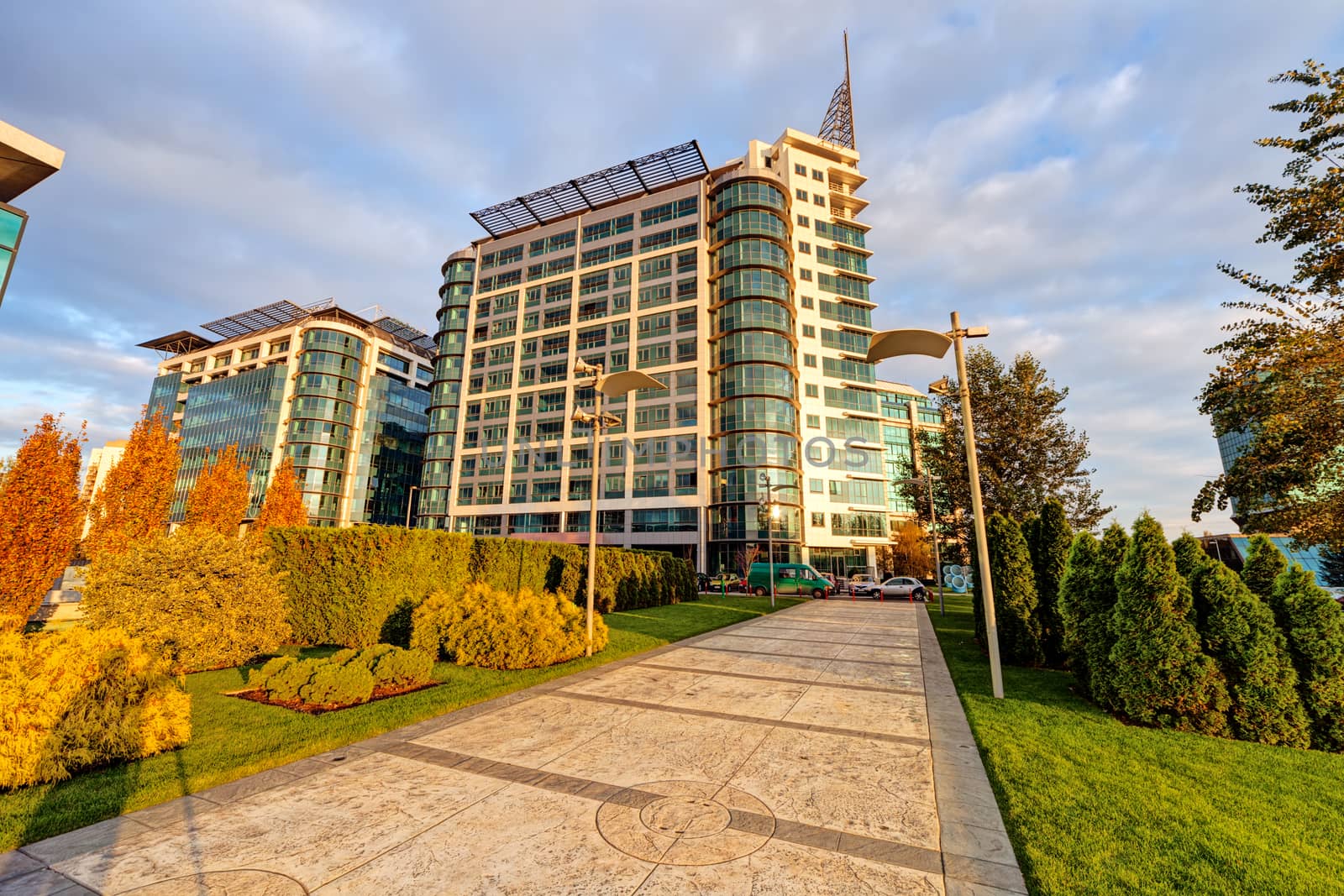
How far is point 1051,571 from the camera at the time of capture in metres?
12.1

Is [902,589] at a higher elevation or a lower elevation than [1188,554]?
lower

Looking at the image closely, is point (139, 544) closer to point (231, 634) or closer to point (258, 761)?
point (231, 634)

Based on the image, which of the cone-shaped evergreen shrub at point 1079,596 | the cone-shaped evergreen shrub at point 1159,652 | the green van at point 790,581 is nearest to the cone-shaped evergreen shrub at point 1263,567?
the cone-shaped evergreen shrub at point 1159,652

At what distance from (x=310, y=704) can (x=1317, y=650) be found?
568 inches

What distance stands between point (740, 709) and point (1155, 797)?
16.2ft

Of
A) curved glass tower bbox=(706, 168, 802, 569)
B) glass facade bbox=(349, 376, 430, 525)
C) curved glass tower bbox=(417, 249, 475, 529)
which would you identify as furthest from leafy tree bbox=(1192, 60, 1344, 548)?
glass facade bbox=(349, 376, 430, 525)

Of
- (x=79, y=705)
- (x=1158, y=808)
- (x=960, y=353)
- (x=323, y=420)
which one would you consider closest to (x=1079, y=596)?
(x=960, y=353)

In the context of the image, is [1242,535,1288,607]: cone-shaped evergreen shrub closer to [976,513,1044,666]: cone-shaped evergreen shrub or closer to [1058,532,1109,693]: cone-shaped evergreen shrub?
[1058,532,1109,693]: cone-shaped evergreen shrub

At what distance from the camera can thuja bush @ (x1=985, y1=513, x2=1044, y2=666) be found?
12.1 meters

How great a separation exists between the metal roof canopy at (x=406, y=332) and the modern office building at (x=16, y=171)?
75828mm

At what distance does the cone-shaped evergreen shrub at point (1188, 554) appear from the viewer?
8070 mm

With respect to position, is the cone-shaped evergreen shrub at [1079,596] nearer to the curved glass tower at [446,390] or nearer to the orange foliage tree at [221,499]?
the orange foliage tree at [221,499]

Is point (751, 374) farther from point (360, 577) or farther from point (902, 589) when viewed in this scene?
point (360, 577)

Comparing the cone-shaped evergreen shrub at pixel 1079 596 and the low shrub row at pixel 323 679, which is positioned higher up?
the cone-shaped evergreen shrub at pixel 1079 596
